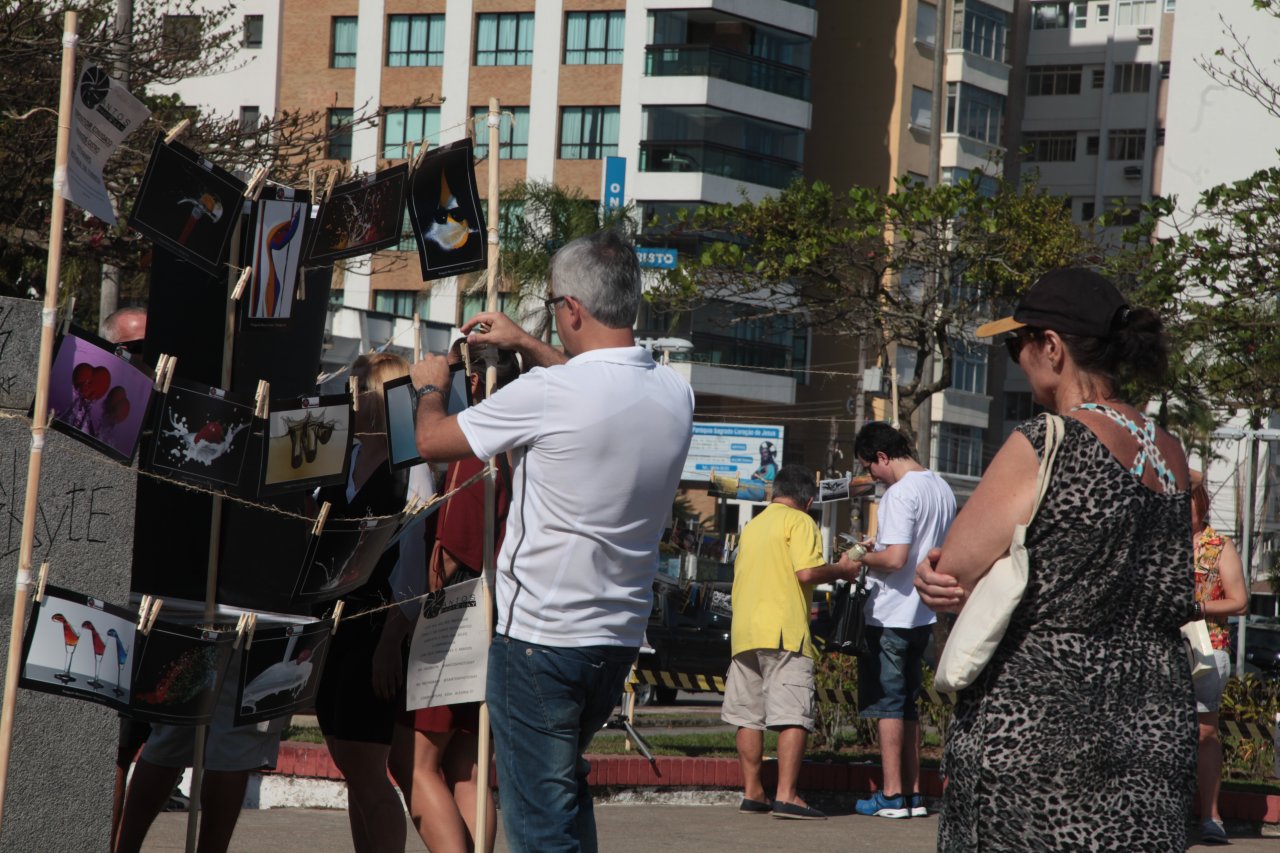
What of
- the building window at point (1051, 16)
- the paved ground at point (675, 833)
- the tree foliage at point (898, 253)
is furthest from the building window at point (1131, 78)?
the paved ground at point (675, 833)

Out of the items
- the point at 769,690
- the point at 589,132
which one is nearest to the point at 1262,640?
the point at 589,132

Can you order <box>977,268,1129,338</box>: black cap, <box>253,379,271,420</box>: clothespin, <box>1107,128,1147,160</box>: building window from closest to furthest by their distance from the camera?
<box>977,268,1129,338</box>: black cap, <box>253,379,271,420</box>: clothespin, <box>1107,128,1147,160</box>: building window

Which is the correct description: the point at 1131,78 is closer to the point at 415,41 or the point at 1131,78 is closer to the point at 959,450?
the point at 959,450

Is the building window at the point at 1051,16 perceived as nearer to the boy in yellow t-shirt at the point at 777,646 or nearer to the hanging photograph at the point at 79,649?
the boy in yellow t-shirt at the point at 777,646

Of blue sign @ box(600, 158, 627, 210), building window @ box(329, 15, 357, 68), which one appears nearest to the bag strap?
blue sign @ box(600, 158, 627, 210)

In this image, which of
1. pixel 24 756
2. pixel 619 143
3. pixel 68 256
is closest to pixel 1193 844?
pixel 24 756

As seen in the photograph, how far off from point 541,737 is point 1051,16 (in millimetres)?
68981

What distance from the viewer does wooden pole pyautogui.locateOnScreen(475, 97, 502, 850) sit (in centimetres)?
481

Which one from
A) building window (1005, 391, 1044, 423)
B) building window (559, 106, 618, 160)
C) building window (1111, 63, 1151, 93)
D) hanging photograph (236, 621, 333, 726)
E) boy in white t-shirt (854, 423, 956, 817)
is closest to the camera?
hanging photograph (236, 621, 333, 726)

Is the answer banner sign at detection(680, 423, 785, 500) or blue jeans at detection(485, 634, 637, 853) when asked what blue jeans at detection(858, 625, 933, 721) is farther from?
banner sign at detection(680, 423, 785, 500)

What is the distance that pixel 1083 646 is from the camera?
11.9 ft

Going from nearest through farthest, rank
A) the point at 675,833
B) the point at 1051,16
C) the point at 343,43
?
the point at 675,833, the point at 343,43, the point at 1051,16

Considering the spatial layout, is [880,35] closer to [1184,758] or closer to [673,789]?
[673,789]

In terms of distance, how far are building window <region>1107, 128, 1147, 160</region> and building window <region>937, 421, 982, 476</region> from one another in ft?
47.7
